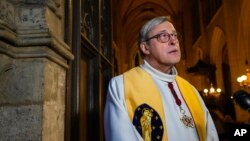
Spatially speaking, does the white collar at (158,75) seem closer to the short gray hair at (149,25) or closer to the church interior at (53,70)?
the short gray hair at (149,25)

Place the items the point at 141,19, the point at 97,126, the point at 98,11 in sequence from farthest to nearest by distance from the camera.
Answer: the point at 141,19 → the point at 98,11 → the point at 97,126

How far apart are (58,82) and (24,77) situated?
281 mm

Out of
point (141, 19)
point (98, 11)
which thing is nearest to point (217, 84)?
point (98, 11)

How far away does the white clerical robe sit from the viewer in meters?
1.73

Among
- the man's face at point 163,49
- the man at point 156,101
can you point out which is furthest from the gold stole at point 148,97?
the man's face at point 163,49

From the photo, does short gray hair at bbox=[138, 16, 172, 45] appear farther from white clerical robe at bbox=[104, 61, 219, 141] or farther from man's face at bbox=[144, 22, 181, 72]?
white clerical robe at bbox=[104, 61, 219, 141]

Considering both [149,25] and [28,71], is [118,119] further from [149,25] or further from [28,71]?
[149,25]

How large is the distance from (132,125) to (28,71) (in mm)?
716

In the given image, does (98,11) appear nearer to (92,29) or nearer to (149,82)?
(92,29)

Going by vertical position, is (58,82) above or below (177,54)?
below

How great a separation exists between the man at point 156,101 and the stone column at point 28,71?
397 mm

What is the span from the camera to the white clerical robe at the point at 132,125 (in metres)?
1.73

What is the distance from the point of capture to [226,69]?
17.0m

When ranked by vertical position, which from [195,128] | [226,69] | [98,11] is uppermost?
[226,69]
